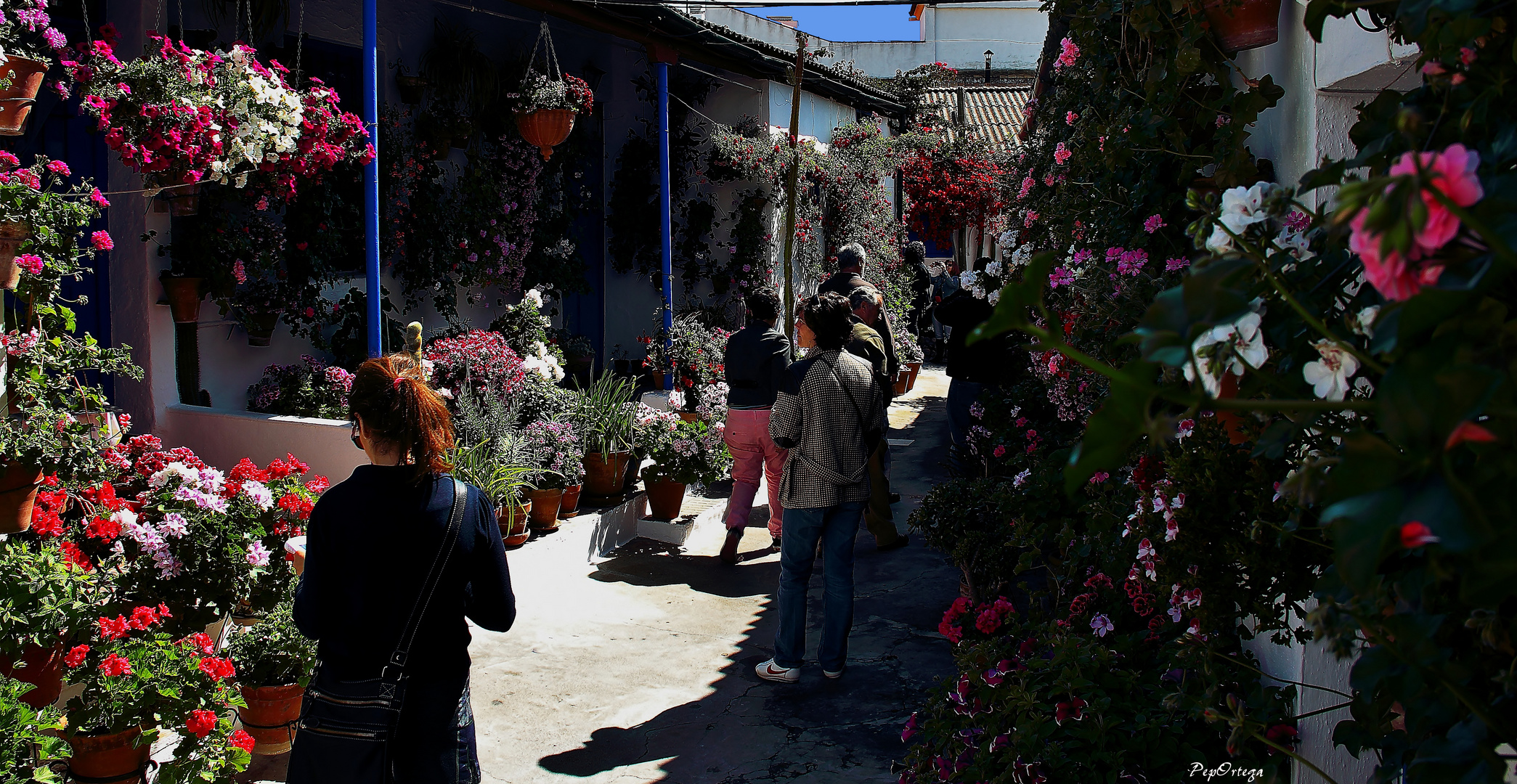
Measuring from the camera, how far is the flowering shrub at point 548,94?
8.33m

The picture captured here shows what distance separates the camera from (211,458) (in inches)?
244

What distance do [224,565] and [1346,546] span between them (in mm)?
3755

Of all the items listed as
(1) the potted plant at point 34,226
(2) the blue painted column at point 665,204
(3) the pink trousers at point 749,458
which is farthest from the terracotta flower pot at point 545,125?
(1) the potted plant at point 34,226

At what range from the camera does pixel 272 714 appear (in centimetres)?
379

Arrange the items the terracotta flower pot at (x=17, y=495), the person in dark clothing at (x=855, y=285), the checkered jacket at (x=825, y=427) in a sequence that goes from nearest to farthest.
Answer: the terracotta flower pot at (x=17, y=495), the checkered jacket at (x=825, y=427), the person in dark clothing at (x=855, y=285)

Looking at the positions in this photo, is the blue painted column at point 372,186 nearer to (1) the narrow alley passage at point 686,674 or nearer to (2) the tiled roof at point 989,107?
(1) the narrow alley passage at point 686,674

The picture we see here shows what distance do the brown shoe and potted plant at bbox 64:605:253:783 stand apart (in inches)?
138

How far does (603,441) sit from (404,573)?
4.64 meters

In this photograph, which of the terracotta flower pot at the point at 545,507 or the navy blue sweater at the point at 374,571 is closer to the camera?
the navy blue sweater at the point at 374,571

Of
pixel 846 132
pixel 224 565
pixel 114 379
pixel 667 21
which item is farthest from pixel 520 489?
pixel 846 132

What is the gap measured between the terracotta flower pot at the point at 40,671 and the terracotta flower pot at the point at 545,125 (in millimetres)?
5830

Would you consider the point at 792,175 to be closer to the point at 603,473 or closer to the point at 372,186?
the point at 603,473

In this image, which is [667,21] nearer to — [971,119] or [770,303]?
[770,303]

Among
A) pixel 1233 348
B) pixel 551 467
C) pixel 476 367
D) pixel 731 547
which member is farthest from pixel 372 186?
pixel 1233 348
